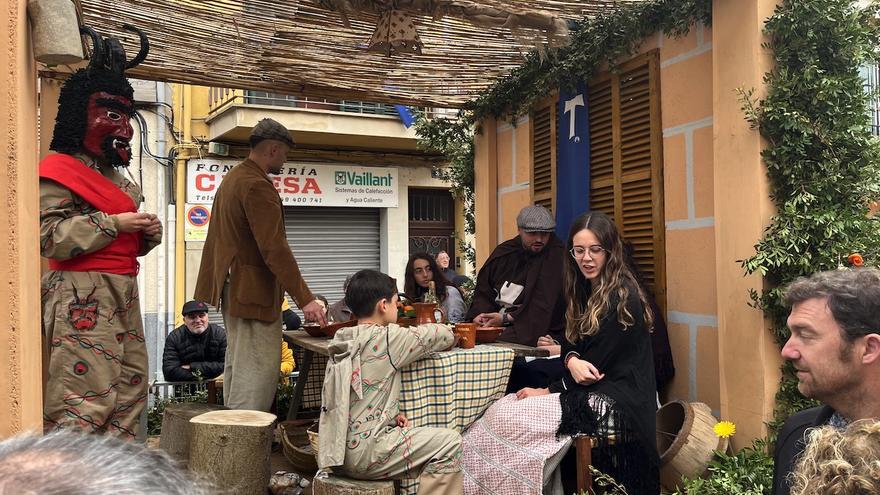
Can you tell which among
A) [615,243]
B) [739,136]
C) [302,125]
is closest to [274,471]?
[615,243]

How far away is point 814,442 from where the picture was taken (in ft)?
4.02

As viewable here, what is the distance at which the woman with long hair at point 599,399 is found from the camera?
11.1ft

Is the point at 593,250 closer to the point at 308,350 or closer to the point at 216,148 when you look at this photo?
the point at 308,350

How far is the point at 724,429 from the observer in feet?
11.9

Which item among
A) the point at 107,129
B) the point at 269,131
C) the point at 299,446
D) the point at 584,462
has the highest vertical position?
the point at 269,131

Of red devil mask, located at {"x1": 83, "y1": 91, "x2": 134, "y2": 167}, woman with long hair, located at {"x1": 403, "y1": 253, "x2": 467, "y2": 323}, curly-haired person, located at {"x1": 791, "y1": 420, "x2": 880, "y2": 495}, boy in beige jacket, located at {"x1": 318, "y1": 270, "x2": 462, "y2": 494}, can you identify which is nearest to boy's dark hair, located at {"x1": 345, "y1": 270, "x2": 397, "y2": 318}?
boy in beige jacket, located at {"x1": 318, "y1": 270, "x2": 462, "y2": 494}

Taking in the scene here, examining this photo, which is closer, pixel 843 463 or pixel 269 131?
pixel 843 463

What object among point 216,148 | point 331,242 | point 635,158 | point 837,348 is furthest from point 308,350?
point 331,242

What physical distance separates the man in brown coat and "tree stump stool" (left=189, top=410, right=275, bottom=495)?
1.78 feet

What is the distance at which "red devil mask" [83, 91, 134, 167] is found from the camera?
10.9 ft

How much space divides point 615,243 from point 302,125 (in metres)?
9.03

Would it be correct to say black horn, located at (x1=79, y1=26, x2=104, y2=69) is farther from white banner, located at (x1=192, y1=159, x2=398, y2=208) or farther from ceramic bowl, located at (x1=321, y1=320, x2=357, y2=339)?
white banner, located at (x1=192, y1=159, x2=398, y2=208)

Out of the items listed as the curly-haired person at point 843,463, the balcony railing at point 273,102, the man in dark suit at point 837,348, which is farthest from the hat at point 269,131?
the balcony railing at point 273,102

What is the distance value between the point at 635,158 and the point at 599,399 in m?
1.91
